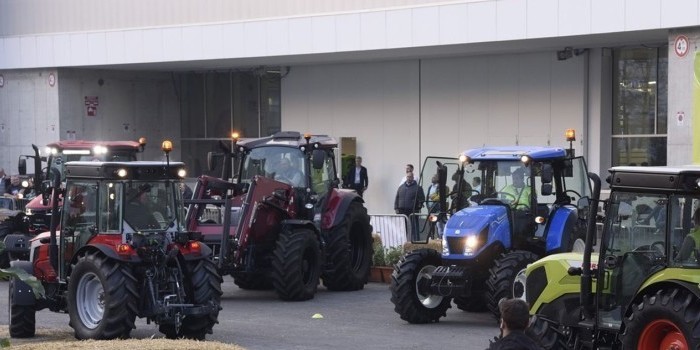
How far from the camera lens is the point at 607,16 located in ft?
79.6

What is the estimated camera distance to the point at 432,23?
27547 mm

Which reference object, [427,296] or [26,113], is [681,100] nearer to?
[427,296]

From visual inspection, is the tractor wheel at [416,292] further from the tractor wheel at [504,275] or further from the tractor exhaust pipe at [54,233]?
the tractor exhaust pipe at [54,233]

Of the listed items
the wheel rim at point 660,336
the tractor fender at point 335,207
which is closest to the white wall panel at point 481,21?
the tractor fender at point 335,207

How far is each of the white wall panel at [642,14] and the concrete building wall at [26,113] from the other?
Answer: 59.1ft

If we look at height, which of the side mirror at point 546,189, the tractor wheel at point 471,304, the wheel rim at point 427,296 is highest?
the side mirror at point 546,189

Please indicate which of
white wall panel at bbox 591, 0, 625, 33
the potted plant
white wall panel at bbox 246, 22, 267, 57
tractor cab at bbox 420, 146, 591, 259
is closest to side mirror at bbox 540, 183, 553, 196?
tractor cab at bbox 420, 146, 591, 259

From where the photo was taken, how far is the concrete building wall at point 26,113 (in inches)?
1435

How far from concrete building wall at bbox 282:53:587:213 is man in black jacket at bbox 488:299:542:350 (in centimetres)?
1999

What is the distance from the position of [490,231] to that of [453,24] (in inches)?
459

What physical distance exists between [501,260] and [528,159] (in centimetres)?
160

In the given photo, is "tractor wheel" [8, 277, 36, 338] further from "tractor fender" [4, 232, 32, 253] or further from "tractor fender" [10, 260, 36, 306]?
"tractor fender" [4, 232, 32, 253]

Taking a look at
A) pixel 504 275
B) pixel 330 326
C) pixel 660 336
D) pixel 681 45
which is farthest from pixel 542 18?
pixel 660 336

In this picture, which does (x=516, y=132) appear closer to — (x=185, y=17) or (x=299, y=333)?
(x=185, y=17)
